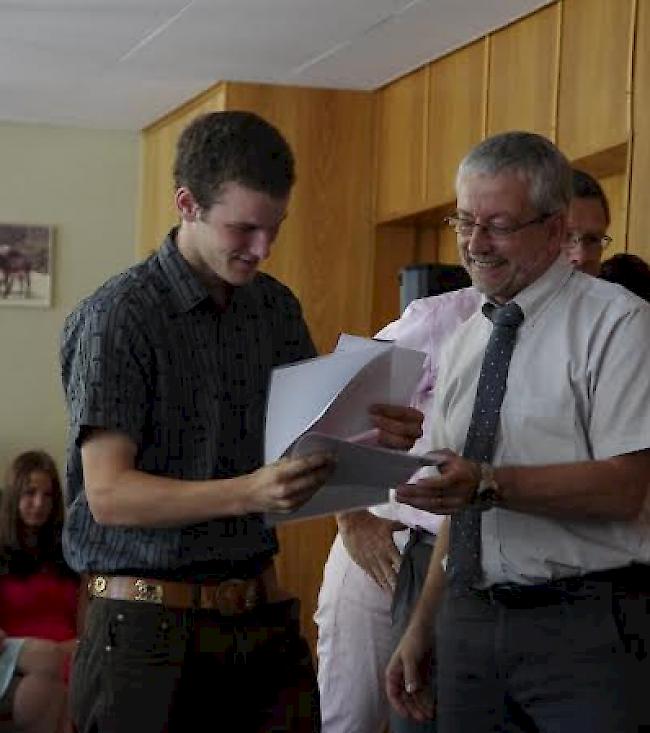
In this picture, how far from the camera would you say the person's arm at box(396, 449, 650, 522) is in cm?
238

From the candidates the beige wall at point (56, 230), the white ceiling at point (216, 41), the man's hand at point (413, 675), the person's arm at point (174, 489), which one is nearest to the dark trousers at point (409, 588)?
the man's hand at point (413, 675)

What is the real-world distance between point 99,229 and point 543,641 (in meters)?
6.27

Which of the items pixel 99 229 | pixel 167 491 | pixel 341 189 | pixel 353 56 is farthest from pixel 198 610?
pixel 99 229

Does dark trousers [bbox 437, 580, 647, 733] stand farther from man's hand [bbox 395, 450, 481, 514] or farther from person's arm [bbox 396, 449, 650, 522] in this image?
man's hand [bbox 395, 450, 481, 514]

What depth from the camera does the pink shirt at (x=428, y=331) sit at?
3.33 meters

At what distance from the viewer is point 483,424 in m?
2.60

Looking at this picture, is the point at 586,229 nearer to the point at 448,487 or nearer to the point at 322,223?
the point at 448,487

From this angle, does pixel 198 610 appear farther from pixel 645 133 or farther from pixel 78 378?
pixel 645 133

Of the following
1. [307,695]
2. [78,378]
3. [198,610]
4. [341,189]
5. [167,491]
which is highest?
[341,189]

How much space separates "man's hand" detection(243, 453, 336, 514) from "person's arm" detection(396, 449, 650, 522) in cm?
22

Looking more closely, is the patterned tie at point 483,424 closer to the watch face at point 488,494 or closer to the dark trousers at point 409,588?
the watch face at point 488,494

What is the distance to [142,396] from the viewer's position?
241 centimetres

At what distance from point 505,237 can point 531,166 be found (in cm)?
12

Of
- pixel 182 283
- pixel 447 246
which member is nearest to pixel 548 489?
pixel 182 283
